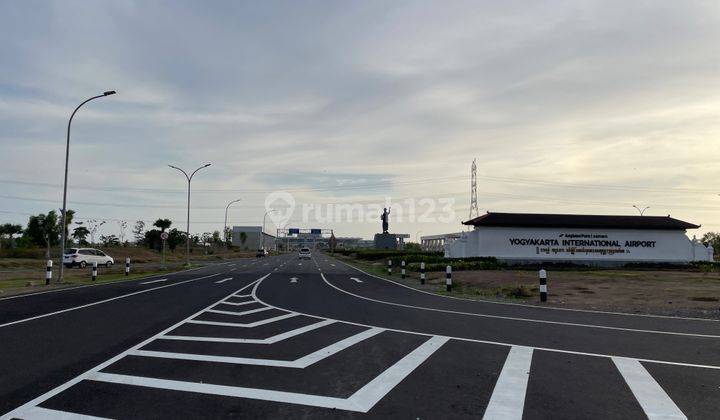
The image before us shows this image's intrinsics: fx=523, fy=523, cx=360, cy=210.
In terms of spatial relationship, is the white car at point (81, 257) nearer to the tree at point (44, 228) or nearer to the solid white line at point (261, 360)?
the tree at point (44, 228)

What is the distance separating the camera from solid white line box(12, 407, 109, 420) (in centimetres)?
464

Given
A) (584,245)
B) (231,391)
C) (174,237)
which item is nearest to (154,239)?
(174,237)

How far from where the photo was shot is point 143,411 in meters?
4.82

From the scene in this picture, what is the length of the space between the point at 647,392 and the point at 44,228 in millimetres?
68262

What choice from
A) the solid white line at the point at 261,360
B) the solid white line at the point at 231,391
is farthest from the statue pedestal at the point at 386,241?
the solid white line at the point at 231,391

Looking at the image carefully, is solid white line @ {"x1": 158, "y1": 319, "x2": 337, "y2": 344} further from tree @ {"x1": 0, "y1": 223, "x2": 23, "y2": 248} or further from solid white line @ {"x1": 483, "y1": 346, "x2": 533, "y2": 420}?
tree @ {"x1": 0, "y1": 223, "x2": 23, "y2": 248}

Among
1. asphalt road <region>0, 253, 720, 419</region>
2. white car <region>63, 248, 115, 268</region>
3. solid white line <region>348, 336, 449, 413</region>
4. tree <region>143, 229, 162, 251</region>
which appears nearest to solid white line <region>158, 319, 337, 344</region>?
asphalt road <region>0, 253, 720, 419</region>

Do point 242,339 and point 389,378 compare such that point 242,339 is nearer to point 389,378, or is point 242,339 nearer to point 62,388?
point 62,388

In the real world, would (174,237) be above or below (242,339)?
above

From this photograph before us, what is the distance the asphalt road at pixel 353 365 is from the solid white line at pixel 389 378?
0.03 m

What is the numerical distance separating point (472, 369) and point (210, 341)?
14.2 ft

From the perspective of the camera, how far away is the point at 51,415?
4.71 metres

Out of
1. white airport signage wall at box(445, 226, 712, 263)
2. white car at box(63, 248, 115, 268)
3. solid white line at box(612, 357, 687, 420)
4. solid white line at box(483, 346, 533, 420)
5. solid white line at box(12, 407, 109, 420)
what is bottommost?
solid white line at box(612, 357, 687, 420)

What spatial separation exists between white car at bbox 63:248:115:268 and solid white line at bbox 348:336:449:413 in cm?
3712
